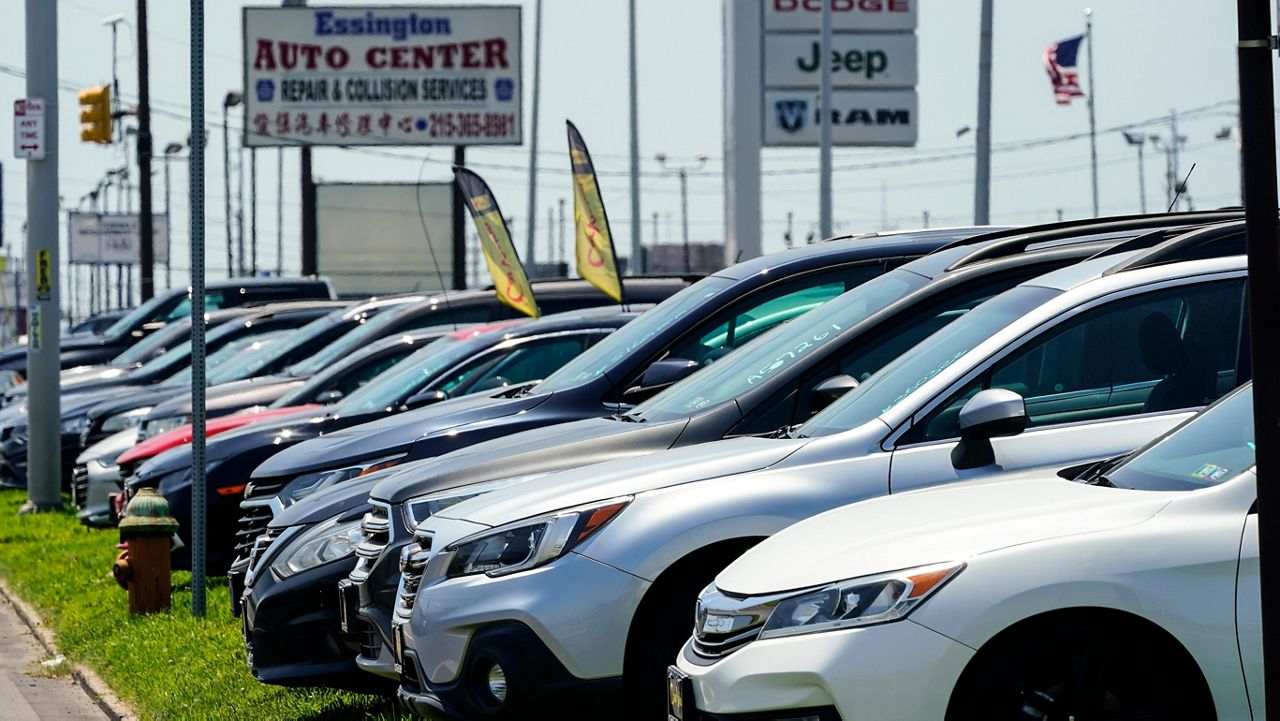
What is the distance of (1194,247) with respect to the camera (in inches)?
237

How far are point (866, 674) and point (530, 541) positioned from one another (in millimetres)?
1542

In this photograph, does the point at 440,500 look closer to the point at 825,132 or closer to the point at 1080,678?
the point at 1080,678

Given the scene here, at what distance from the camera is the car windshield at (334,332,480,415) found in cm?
1031

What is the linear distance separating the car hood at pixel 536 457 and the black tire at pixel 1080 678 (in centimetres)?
239

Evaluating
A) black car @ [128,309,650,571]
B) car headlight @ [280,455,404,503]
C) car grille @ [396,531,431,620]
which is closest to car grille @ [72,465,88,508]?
black car @ [128,309,650,571]

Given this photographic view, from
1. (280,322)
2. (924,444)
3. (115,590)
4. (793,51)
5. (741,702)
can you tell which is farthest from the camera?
(793,51)

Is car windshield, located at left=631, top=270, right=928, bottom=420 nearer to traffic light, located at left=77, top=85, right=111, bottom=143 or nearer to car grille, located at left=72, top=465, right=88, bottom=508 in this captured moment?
car grille, located at left=72, top=465, right=88, bottom=508

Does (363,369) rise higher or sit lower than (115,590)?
higher

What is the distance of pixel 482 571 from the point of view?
542 centimetres

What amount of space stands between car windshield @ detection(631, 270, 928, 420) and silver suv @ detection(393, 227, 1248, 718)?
82 cm

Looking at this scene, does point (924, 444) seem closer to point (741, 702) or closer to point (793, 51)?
point (741, 702)

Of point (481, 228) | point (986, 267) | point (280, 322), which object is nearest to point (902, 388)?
point (986, 267)

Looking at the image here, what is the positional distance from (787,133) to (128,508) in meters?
23.5

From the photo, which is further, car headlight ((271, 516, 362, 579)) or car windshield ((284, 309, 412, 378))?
car windshield ((284, 309, 412, 378))
